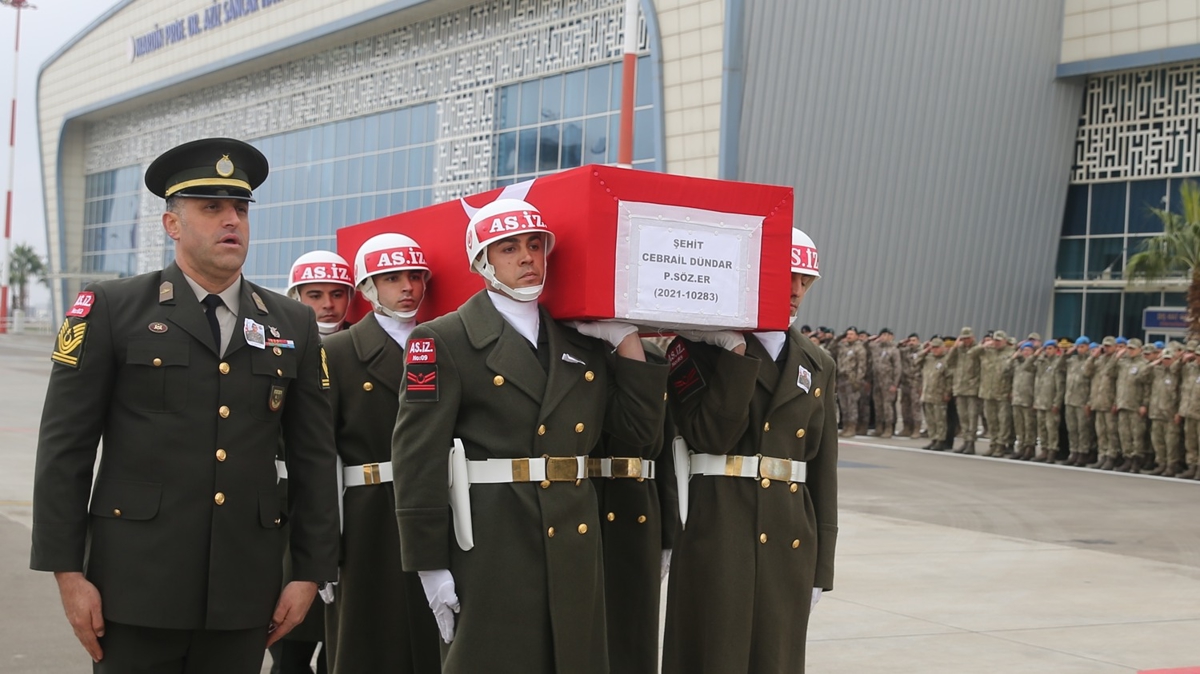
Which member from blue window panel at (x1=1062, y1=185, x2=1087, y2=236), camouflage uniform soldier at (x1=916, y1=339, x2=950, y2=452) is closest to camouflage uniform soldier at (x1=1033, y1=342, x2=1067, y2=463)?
camouflage uniform soldier at (x1=916, y1=339, x2=950, y2=452)

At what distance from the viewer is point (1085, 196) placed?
98.7 ft

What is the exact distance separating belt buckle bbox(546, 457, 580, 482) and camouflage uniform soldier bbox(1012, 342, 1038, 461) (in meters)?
15.8

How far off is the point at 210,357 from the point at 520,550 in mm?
1189

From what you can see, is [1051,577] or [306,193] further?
[306,193]

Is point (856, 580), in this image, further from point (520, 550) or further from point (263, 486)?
point (263, 486)

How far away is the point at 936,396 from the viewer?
20.4 metres

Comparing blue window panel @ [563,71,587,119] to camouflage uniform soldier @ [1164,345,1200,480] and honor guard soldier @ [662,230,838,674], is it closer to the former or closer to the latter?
camouflage uniform soldier @ [1164,345,1200,480]

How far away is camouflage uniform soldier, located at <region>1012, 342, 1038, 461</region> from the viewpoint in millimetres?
18875

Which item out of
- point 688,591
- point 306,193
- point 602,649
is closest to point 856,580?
point 688,591

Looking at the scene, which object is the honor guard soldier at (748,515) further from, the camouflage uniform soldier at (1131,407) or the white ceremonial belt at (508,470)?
the camouflage uniform soldier at (1131,407)

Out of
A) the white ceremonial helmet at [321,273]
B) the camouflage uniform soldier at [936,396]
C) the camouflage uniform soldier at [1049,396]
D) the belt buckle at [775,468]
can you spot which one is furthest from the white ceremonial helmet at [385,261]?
the camouflage uniform soldier at [936,396]

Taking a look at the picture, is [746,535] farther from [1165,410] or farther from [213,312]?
[1165,410]

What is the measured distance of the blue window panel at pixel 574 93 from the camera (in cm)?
3148

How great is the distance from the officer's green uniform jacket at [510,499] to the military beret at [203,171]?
85cm
